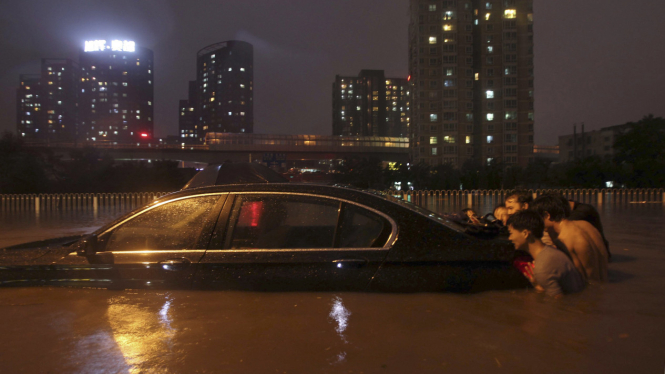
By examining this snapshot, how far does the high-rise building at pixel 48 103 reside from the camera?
608ft

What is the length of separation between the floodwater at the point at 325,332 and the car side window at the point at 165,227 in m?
0.40

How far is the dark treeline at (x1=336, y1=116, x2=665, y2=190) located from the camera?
32.7m

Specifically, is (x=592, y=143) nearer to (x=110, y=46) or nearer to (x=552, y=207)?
(x=552, y=207)

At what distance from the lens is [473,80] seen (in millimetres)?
73625

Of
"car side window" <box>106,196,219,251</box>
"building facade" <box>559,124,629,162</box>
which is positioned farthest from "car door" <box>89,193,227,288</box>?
"building facade" <box>559,124,629,162</box>

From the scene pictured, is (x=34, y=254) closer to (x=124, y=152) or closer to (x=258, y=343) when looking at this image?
(x=258, y=343)

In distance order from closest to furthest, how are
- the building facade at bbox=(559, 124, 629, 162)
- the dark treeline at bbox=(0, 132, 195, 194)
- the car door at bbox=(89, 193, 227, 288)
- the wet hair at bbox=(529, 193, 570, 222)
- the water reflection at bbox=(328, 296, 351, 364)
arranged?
the water reflection at bbox=(328, 296, 351, 364), the car door at bbox=(89, 193, 227, 288), the wet hair at bbox=(529, 193, 570, 222), the dark treeline at bbox=(0, 132, 195, 194), the building facade at bbox=(559, 124, 629, 162)

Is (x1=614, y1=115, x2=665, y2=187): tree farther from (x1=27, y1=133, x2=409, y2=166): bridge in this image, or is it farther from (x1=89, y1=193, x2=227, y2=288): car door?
(x1=89, y1=193, x2=227, y2=288): car door

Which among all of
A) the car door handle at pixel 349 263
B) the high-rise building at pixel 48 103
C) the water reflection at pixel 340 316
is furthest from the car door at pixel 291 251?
the high-rise building at pixel 48 103

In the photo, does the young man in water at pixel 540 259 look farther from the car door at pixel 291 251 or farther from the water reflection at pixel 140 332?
the water reflection at pixel 140 332

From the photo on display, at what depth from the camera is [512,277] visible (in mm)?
3355

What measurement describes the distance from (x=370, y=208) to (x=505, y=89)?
75944 mm

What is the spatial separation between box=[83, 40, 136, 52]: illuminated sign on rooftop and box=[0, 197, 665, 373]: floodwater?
20578 centimetres

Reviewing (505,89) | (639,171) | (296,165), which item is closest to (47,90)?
(296,165)
